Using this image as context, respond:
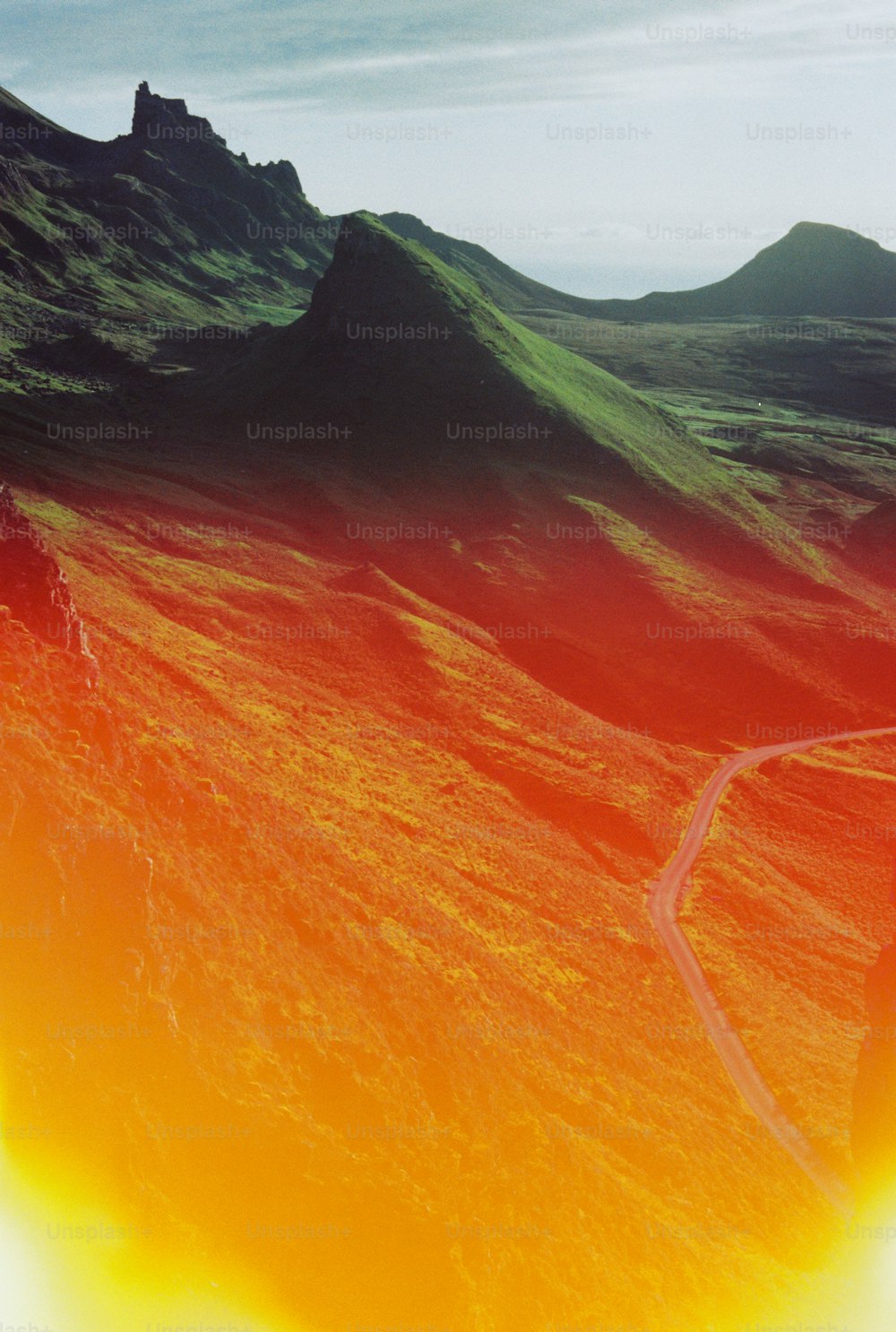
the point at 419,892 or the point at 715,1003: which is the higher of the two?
the point at 419,892

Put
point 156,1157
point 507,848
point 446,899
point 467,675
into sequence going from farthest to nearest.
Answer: point 467,675, point 507,848, point 446,899, point 156,1157

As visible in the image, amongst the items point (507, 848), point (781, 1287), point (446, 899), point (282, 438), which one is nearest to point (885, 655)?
point (507, 848)

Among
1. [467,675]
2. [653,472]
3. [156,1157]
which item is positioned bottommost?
[156,1157]

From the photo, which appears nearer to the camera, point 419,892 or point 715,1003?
point 419,892

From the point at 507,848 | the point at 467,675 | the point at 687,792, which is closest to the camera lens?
the point at 507,848

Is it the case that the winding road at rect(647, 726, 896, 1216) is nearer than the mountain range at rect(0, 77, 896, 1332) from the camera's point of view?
No

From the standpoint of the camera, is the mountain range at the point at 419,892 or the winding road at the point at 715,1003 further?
the winding road at the point at 715,1003

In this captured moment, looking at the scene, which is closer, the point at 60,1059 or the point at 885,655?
the point at 60,1059

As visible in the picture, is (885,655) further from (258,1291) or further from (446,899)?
(258,1291)
